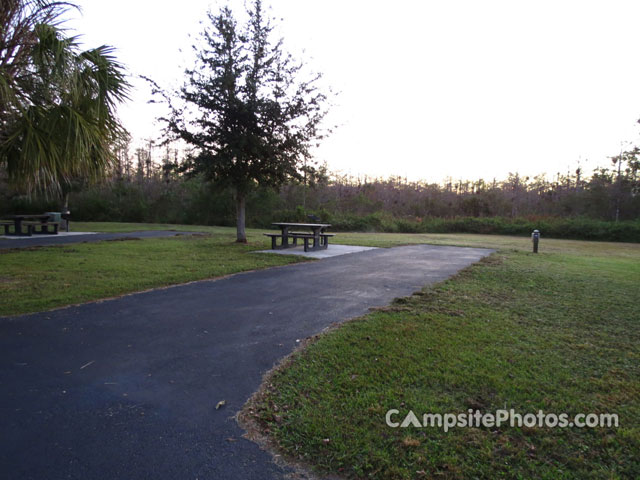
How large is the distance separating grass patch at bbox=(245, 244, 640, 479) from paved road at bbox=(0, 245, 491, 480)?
1.10 ft

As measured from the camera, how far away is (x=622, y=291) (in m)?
6.13

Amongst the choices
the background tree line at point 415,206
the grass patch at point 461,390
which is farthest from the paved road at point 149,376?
the background tree line at point 415,206

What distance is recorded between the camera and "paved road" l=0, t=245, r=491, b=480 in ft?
6.44

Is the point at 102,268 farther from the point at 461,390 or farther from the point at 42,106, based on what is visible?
the point at 461,390

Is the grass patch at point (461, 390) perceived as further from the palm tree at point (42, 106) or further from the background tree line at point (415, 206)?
the background tree line at point (415, 206)

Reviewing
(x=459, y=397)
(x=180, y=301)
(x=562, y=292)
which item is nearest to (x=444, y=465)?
(x=459, y=397)

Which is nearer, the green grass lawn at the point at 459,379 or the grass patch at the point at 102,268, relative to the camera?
the green grass lawn at the point at 459,379

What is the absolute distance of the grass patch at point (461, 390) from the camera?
1961 mm

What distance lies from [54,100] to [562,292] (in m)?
7.88

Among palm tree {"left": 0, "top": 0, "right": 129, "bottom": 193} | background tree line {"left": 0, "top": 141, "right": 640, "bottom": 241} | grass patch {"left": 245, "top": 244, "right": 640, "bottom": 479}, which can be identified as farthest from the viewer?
background tree line {"left": 0, "top": 141, "right": 640, "bottom": 241}

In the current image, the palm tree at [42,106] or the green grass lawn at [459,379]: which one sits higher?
the palm tree at [42,106]

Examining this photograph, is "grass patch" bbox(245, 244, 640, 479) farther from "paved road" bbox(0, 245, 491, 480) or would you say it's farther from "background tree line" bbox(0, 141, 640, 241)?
"background tree line" bbox(0, 141, 640, 241)

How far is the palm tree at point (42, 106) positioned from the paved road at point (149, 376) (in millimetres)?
1880

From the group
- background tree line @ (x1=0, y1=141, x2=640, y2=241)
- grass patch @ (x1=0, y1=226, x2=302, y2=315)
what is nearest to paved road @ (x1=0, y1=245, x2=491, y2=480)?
grass patch @ (x1=0, y1=226, x2=302, y2=315)
